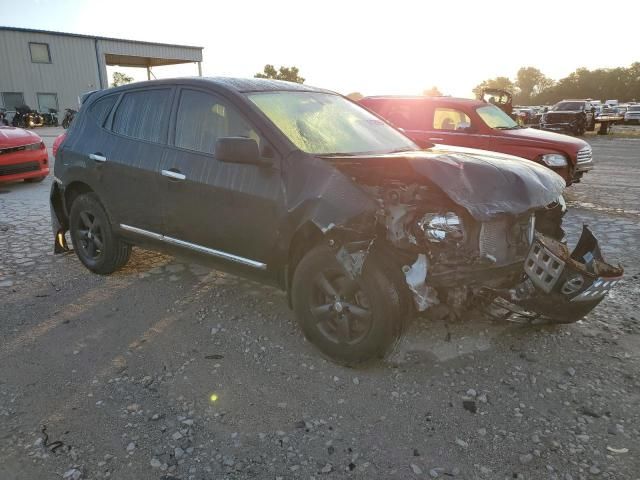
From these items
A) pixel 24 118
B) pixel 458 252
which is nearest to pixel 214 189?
pixel 458 252

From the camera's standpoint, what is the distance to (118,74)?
2859 inches

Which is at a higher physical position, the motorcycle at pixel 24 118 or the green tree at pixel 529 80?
the green tree at pixel 529 80

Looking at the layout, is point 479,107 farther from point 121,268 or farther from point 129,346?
Answer: point 129,346

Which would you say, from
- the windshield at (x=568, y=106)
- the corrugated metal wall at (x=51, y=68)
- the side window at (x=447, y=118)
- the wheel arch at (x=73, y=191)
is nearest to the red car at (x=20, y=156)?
the wheel arch at (x=73, y=191)

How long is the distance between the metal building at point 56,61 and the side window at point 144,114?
3273cm

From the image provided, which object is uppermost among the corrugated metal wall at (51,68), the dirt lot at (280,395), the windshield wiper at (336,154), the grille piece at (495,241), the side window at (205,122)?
the corrugated metal wall at (51,68)

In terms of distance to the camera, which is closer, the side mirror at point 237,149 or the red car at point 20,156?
the side mirror at point 237,149

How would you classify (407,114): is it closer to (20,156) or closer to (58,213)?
(58,213)

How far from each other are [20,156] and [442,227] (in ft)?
29.6

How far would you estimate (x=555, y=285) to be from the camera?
282cm

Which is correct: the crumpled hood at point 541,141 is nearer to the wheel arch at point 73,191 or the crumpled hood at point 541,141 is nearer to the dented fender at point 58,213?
the wheel arch at point 73,191

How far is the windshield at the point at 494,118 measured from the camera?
8.12 m

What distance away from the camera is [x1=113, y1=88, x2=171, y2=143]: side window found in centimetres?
393

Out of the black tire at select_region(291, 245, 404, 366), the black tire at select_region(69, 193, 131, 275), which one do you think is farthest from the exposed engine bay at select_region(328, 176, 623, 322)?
the black tire at select_region(69, 193, 131, 275)
